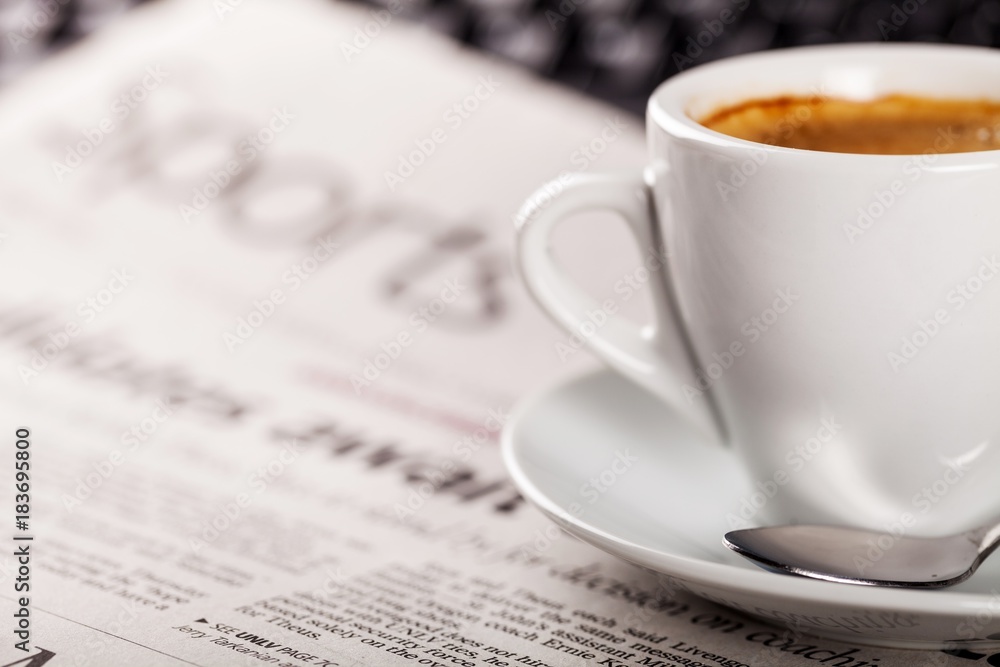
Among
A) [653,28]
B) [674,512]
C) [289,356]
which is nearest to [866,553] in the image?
[674,512]

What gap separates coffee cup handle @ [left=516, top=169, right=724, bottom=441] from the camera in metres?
0.48

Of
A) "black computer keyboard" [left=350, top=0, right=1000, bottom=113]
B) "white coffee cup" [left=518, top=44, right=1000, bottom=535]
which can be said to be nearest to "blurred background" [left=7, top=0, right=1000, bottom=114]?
"black computer keyboard" [left=350, top=0, right=1000, bottom=113]

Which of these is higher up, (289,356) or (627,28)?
(627,28)

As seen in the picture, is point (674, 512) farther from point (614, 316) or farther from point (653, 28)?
point (653, 28)

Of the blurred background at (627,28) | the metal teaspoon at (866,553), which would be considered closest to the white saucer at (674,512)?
the metal teaspoon at (866,553)

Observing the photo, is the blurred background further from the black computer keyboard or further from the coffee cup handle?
the coffee cup handle

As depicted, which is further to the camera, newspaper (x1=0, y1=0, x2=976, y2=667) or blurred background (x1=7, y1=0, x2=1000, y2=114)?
blurred background (x1=7, y1=0, x2=1000, y2=114)

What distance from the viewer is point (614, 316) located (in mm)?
511

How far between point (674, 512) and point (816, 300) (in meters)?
0.12

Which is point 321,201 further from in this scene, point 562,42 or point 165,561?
point 165,561

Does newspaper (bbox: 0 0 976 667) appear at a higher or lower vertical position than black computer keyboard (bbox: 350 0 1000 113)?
lower

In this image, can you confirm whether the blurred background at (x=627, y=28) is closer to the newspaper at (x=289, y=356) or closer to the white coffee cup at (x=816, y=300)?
the newspaper at (x=289, y=356)

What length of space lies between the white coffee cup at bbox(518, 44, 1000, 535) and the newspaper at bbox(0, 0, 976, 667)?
83 mm

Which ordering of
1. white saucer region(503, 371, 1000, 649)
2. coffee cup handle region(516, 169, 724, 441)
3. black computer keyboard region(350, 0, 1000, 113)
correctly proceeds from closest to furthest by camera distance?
white saucer region(503, 371, 1000, 649) → coffee cup handle region(516, 169, 724, 441) → black computer keyboard region(350, 0, 1000, 113)
